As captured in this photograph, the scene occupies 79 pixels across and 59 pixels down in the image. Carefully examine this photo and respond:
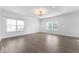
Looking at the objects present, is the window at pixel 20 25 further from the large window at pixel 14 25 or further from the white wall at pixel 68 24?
the white wall at pixel 68 24

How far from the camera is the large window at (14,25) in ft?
5.09

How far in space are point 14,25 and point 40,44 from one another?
58cm

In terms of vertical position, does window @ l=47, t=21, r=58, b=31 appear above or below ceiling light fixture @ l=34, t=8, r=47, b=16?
below

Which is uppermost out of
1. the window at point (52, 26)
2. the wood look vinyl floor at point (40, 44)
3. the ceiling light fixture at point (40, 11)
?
the ceiling light fixture at point (40, 11)

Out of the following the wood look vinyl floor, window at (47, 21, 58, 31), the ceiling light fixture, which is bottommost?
the wood look vinyl floor

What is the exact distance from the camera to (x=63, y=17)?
5.12 feet

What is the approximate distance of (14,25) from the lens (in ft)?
5.18

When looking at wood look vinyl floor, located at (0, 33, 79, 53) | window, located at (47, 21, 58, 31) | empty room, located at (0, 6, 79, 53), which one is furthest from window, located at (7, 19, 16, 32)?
window, located at (47, 21, 58, 31)

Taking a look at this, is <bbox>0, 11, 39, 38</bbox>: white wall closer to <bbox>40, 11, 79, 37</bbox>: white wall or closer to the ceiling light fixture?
the ceiling light fixture

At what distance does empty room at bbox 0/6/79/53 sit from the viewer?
155 cm

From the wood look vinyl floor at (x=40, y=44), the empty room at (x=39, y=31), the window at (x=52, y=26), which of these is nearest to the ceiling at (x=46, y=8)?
the empty room at (x=39, y=31)
